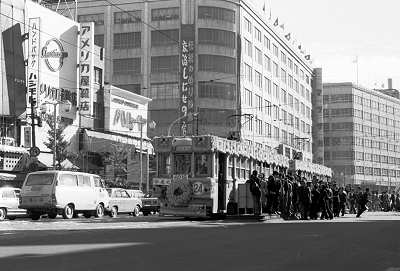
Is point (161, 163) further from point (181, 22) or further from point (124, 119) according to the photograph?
point (181, 22)

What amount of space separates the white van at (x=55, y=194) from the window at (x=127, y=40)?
5896cm

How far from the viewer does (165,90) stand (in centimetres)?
8094

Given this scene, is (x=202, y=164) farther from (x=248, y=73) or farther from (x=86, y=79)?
(x=248, y=73)

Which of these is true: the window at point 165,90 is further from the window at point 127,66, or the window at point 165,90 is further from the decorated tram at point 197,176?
the decorated tram at point 197,176

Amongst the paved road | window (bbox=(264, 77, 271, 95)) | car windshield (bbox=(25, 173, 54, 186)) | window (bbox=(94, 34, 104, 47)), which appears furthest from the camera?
window (bbox=(264, 77, 271, 95))

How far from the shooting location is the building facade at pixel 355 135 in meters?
130

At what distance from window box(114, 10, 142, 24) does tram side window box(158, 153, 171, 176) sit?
61.2 metres

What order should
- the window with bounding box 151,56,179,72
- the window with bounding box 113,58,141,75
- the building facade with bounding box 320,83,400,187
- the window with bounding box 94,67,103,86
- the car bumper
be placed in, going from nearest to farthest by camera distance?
the car bumper
the window with bounding box 94,67,103,86
the window with bounding box 151,56,179,72
the window with bounding box 113,58,141,75
the building facade with bounding box 320,83,400,187

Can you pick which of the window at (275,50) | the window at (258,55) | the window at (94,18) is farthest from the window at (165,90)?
the window at (275,50)

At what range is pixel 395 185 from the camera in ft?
470

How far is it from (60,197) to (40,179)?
1.11m

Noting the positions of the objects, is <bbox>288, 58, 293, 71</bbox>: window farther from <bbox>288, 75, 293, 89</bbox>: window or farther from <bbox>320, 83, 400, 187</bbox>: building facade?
<bbox>320, 83, 400, 187</bbox>: building facade

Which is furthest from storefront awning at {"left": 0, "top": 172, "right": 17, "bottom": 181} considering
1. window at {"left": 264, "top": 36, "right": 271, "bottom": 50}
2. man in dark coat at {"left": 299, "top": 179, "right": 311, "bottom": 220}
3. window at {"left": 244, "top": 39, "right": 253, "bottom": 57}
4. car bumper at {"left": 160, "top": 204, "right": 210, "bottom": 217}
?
window at {"left": 264, "top": 36, "right": 271, "bottom": 50}

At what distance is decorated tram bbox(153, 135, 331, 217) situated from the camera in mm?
23422
